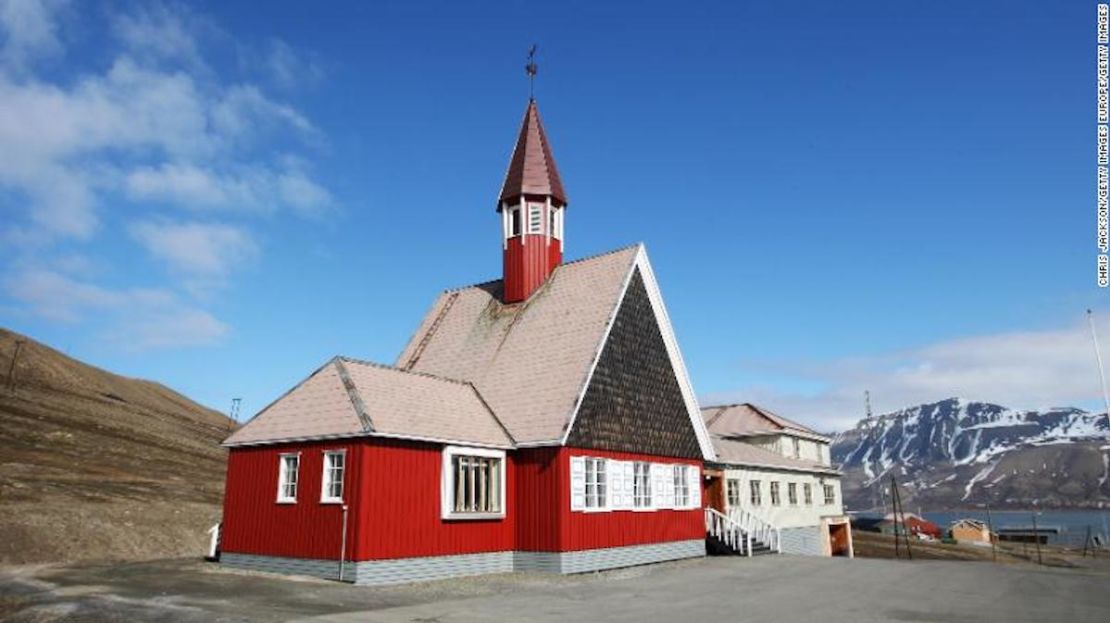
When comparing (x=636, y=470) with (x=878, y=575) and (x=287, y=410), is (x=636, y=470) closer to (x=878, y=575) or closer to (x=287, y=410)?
(x=878, y=575)

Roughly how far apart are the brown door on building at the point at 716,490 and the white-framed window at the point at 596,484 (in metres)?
10.2

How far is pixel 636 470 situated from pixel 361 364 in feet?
32.1

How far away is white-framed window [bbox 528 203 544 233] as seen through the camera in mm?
29188

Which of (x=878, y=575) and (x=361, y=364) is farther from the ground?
(x=361, y=364)

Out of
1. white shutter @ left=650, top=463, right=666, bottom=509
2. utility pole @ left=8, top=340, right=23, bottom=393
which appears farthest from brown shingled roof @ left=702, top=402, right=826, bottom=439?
utility pole @ left=8, top=340, right=23, bottom=393

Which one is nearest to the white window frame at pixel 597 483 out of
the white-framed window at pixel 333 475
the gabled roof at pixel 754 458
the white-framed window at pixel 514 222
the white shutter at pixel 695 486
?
the white shutter at pixel 695 486

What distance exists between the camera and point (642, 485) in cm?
2495

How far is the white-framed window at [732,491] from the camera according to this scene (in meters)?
32.5

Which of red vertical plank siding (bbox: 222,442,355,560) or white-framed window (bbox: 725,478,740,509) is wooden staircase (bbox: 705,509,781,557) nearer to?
white-framed window (bbox: 725,478,740,509)

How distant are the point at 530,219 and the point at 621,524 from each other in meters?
12.4

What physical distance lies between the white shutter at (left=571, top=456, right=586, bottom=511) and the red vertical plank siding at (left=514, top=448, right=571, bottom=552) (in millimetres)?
293

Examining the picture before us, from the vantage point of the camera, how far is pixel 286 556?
Result: 1948cm

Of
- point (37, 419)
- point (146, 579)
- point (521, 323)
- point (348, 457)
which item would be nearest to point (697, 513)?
point (521, 323)

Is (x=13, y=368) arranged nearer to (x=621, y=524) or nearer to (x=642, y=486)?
(x=642, y=486)
